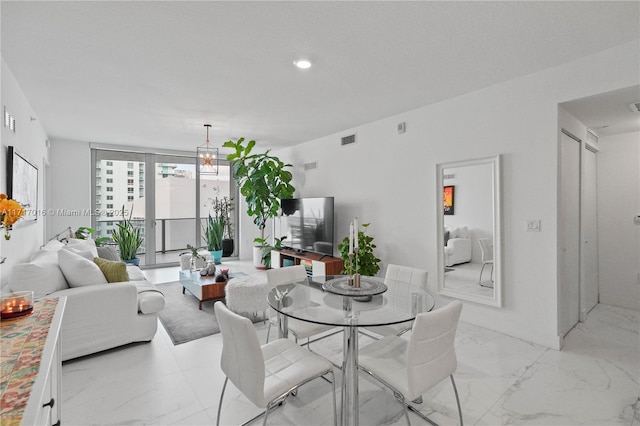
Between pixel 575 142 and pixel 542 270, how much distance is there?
156cm

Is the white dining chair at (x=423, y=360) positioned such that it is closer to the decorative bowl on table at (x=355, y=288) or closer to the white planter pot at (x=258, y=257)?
the decorative bowl on table at (x=355, y=288)

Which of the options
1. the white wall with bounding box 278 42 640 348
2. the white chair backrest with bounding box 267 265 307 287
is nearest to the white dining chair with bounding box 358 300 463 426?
the white chair backrest with bounding box 267 265 307 287

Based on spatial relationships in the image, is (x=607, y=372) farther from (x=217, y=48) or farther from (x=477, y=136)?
(x=217, y=48)

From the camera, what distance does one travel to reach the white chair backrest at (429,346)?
5.17 feet

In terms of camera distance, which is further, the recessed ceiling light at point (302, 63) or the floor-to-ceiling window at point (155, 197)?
the floor-to-ceiling window at point (155, 197)

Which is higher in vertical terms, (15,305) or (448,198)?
(448,198)

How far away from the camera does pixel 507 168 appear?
325cm

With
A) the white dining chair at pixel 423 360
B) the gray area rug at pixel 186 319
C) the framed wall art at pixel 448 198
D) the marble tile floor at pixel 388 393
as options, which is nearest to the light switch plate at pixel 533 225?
the framed wall art at pixel 448 198

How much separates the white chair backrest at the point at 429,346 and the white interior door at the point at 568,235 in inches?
78.3

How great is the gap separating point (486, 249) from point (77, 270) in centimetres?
406

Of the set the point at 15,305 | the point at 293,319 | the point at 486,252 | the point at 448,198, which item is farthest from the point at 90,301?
the point at 486,252

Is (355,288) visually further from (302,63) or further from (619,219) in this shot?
(619,219)

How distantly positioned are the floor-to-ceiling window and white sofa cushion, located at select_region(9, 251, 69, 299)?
4133 millimetres

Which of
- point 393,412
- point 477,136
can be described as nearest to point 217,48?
point 477,136
